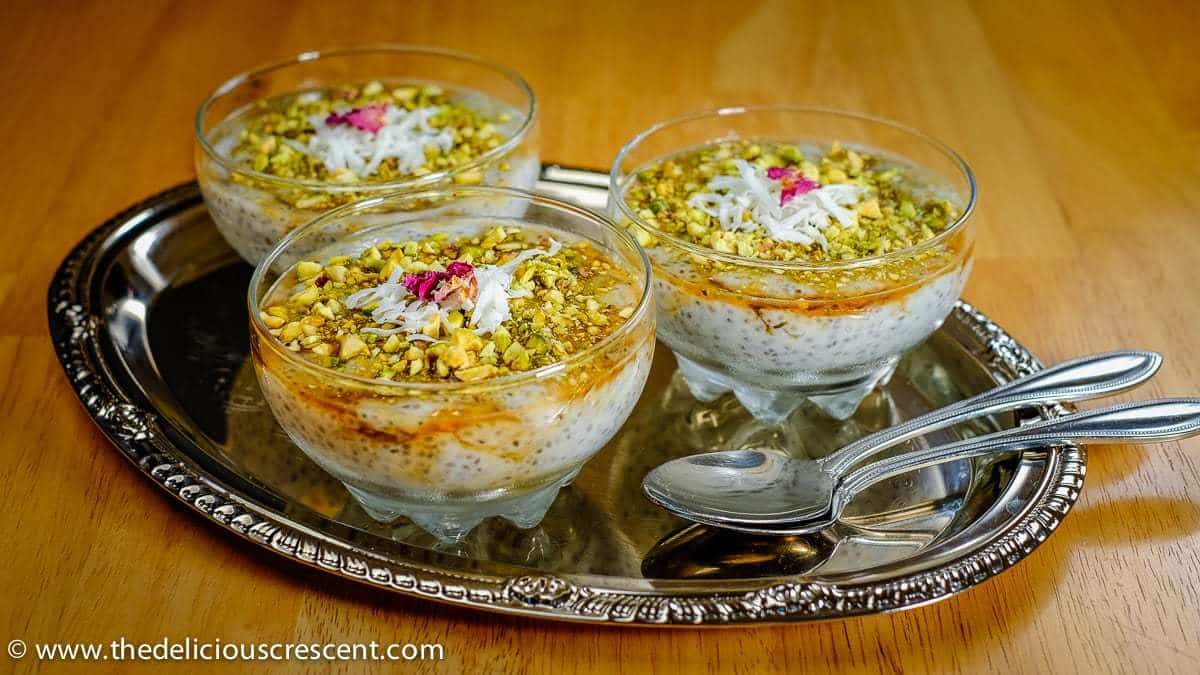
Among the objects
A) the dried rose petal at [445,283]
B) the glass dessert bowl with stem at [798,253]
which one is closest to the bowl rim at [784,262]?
the glass dessert bowl with stem at [798,253]

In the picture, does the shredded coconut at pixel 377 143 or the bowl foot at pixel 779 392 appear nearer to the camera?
the bowl foot at pixel 779 392

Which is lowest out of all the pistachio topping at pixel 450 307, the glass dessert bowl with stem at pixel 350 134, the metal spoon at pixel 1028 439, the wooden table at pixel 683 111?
the wooden table at pixel 683 111

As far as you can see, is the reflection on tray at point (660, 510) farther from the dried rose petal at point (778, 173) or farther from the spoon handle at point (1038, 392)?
the dried rose petal at point (778, 173)

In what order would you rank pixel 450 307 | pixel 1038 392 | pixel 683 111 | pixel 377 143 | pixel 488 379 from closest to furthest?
pixel 488 379 < pixel 450 307 < pixel 1038 392 < pixel 377 143 < pixel 683 111

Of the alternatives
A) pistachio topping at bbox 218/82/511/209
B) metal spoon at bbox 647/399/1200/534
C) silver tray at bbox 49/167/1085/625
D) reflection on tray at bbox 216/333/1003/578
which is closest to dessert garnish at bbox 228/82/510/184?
pistachio topping at bbox 218/82/511/209

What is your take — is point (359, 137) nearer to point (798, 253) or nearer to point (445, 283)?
point (445, 283)

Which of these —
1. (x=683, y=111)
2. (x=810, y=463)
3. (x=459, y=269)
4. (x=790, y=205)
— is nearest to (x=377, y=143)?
(x=459, y=269)

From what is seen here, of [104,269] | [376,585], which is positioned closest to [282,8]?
[104,269]
